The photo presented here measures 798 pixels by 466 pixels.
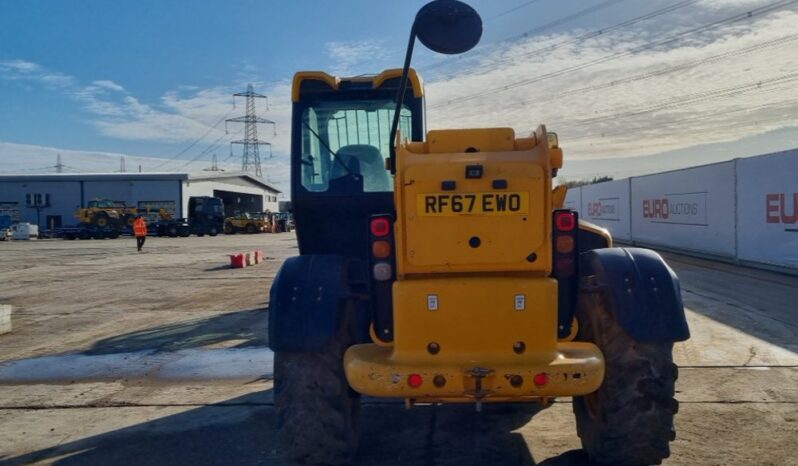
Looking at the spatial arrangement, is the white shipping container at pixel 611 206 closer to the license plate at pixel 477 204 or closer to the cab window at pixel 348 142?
the cab window at pixel 348 142

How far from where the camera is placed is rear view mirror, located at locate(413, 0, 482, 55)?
3689 millimetres

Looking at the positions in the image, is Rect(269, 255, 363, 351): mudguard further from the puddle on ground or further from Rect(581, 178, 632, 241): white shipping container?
Answer: Rect(581, 178, 632, 241): white shipping container

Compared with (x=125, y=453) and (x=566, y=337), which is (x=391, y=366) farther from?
(x=125, y=453)

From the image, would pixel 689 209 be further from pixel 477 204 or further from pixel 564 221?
pixel 477 204

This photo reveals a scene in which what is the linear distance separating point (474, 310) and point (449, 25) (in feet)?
5.30

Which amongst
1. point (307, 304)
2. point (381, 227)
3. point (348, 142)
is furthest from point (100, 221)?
point (381, 227)

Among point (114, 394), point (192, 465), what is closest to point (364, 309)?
point (192, 465)

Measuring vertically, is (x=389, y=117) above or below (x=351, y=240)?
above

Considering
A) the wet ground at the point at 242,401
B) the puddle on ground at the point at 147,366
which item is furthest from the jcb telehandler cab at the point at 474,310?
the puddle on ground at the point at 147,366

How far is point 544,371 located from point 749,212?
15.1 metres

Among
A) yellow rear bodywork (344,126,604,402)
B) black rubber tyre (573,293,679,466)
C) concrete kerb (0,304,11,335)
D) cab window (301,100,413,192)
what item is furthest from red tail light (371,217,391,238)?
concrete kerb (0,304,11,335)

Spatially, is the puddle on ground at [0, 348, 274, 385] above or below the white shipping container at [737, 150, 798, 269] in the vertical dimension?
below

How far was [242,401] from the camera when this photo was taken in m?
6.30

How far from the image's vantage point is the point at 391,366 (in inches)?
149
